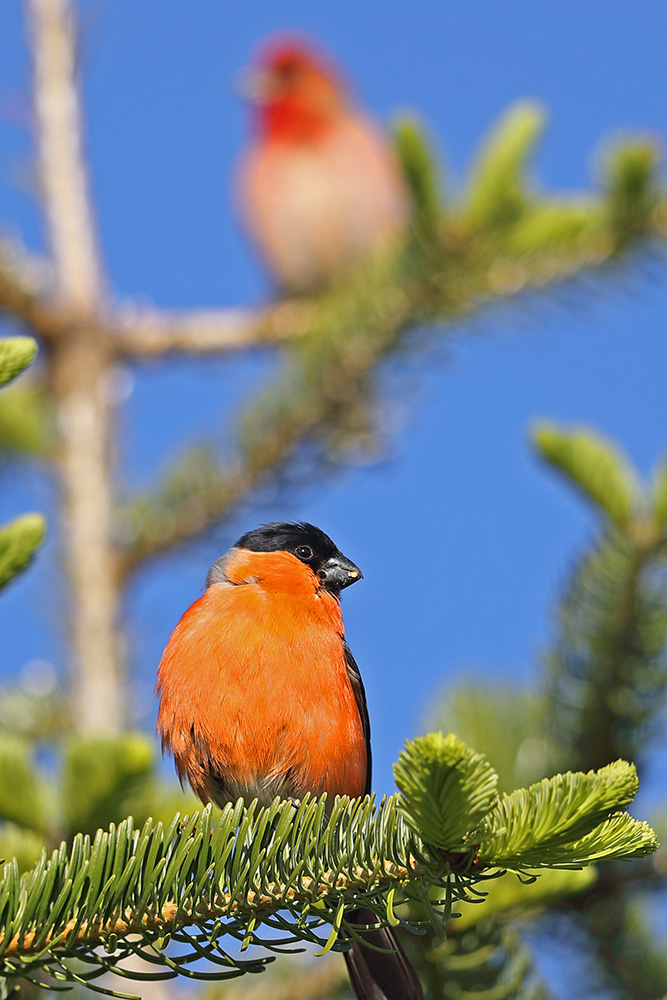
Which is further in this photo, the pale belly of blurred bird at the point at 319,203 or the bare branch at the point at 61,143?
the pale belly of blurred bird at the point at 319,203

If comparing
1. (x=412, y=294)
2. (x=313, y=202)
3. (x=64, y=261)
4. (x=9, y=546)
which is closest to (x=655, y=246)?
(x=412, y=294)

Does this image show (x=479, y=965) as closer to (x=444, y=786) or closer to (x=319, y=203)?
(x=444, y=786)

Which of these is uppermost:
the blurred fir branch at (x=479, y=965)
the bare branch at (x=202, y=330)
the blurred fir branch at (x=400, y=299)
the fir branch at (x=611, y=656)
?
the bare branch at (x=202, y=330)

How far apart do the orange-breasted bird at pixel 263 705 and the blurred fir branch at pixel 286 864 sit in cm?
91

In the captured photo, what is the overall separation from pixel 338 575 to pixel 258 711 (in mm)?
729

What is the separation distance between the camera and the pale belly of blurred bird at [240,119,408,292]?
6.80m

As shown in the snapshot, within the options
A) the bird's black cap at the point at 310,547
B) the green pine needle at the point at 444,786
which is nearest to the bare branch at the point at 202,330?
the bird's black cap at the point at 310,547

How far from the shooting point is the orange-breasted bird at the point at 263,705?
104 inches

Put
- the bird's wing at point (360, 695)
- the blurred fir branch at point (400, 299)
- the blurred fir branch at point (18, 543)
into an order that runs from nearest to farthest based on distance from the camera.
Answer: the blurred fir branch at point (18, 543), the bird's wing at point (360, 695), the blurred fir branch at point (400, 299)

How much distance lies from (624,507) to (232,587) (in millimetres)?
→ 1164

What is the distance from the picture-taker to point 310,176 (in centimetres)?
714

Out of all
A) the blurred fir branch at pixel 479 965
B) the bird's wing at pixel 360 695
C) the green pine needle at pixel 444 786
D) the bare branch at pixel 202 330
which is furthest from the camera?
the bare branch at pixel 202 330

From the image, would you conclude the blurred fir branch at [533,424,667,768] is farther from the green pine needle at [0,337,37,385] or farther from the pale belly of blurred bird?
the pale belly of blurred bird

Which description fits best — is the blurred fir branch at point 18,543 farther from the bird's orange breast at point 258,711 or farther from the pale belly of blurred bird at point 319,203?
the pale belly of blurred bird at point 319,203
